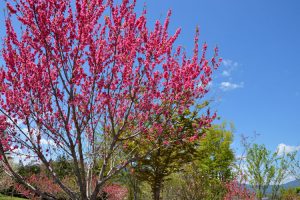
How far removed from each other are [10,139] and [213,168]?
25.1m

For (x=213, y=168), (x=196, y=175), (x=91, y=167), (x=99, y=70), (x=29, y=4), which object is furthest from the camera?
(x=213, y=168)

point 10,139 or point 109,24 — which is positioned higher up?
point 109,24

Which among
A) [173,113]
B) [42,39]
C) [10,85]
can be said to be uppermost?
[42,39]

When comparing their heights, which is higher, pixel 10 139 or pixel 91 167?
pixel 10 139

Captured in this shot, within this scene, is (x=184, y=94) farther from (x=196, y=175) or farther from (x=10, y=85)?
(x=196, y=175)

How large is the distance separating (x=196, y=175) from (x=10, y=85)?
1002 centimetres

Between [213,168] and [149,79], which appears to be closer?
[149,79]

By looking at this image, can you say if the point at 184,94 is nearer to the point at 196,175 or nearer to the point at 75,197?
the point at 75,197

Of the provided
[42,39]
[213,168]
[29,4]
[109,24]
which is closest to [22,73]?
[42,39]

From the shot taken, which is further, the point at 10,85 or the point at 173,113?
the point at 173,113

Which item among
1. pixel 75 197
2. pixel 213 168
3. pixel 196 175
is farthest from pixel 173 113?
pixel 213 168

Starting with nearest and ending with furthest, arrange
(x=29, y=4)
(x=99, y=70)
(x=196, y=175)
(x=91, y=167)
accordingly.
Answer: (x=29, y=4) → (x=99, y=70) → (x=91, y=167) → (x=196, y=175)

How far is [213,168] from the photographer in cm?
2925

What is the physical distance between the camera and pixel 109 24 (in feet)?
20.2
